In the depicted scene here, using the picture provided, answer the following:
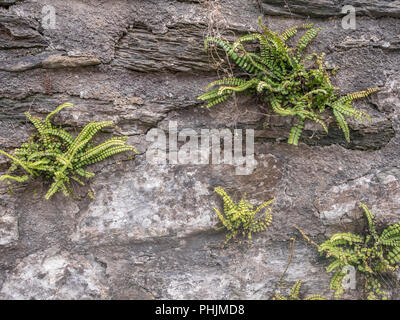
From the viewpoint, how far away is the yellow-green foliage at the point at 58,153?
10.5 ft

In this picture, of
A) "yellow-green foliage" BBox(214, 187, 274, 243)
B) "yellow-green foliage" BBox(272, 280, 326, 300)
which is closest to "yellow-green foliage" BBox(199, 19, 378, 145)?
"yellow-green foliage" BBox(214, 187, 274, 243)

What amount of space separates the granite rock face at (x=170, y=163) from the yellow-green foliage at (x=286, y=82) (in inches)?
8.6

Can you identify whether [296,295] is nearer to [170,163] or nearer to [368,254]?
[368,254]

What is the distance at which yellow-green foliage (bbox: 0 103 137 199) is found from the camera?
3213 mm

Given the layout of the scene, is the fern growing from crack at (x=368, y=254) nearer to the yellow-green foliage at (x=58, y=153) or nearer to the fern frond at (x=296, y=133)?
the fern frond at (x=296, y=133)

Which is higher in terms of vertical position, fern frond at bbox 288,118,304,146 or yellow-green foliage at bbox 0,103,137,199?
fern frond at bbox 288,118,304,146

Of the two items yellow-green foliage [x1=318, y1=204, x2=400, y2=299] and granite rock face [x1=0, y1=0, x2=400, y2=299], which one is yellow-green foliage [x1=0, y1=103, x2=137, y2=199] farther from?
yellow-green foliage [x1=318, y1=204, x2=400, y2=299]

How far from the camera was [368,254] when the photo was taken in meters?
3.42

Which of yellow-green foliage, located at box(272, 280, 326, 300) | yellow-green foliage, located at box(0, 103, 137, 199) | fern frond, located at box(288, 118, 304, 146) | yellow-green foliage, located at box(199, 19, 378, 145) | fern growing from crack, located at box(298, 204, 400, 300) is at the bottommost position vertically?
yellow-green foliage, located at box(272, 280, 326, 300)

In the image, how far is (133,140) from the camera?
356 centimetres

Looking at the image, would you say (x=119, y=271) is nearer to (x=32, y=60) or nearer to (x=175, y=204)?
(x=175, y=204)

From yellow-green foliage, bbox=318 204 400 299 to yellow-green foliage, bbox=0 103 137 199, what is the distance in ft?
8.86

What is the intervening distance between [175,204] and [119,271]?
1048 mm

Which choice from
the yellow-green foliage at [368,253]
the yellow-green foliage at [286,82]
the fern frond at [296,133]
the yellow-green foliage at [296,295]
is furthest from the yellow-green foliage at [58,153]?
the yellow-green foliage at [368,253]
